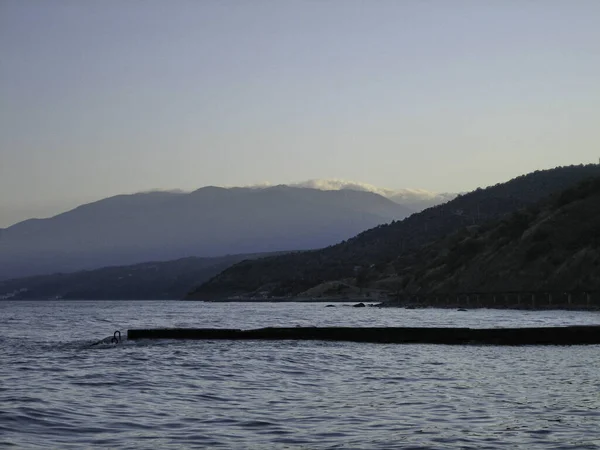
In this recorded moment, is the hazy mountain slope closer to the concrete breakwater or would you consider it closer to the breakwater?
the breakwater

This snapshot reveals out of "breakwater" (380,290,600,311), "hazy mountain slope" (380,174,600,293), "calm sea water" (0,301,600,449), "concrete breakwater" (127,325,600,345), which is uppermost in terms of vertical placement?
"hazy mountain slope" (380,174,600,293)

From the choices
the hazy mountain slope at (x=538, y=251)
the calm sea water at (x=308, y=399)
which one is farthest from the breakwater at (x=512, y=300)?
the calm sea water at (x=308, y=399)

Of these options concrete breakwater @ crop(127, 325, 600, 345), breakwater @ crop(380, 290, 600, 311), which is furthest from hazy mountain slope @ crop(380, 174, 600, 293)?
concrete breakwater @ crop(127, 325, 600, 345)

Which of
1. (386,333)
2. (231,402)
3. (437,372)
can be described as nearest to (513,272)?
(386,333)

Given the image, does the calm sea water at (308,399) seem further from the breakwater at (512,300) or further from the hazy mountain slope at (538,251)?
the hazy mountain slope at (538,251)

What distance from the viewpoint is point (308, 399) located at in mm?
24547

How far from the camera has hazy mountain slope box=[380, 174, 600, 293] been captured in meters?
124

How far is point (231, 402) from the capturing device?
952 inches

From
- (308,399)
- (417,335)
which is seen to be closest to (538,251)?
(417,335)

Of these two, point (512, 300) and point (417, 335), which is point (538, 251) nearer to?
point (512, 300)

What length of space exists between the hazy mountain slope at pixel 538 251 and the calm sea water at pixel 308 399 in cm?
8432

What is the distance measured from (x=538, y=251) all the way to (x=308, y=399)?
11571 centimetres

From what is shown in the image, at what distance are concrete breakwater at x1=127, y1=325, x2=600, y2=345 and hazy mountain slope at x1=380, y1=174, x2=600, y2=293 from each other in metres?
72.4

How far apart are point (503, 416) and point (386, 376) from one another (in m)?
10.3
